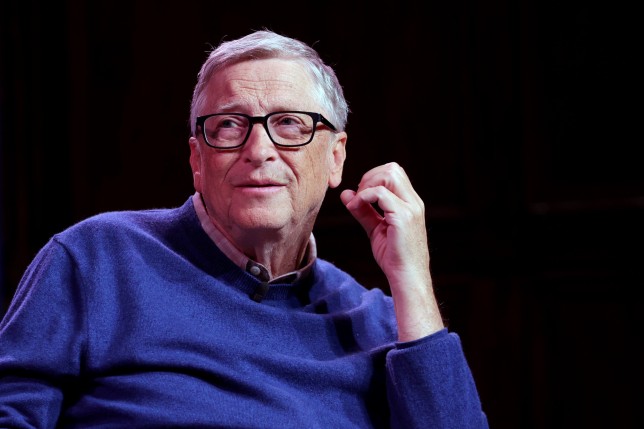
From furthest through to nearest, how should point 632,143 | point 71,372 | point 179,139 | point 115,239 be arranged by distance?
1. point 179,139
2. point 632,143
3. point 115,239
4. point 71,372

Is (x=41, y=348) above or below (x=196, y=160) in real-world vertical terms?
below

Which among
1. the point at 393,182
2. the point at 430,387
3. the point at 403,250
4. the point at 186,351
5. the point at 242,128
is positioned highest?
the point at 242,128

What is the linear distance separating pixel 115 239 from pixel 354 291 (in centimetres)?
57

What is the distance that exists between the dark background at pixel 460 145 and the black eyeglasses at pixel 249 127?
1433mm

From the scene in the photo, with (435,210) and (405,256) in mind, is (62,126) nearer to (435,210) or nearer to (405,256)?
(435,210)

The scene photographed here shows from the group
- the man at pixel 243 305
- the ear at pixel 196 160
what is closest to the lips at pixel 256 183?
the man at pixel 243 305

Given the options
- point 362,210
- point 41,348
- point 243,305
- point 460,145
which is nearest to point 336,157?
point 362,210

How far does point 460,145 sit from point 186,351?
69.0 inches

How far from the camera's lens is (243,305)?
1.65m

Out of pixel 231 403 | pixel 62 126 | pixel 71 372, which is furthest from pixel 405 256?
pixel 62 126

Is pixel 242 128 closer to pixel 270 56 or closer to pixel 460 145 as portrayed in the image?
pixel 270 56

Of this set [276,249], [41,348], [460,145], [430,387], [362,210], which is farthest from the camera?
[460,145]

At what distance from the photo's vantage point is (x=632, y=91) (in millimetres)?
2824

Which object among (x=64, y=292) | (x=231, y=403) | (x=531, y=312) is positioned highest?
(x=64, y=292)
